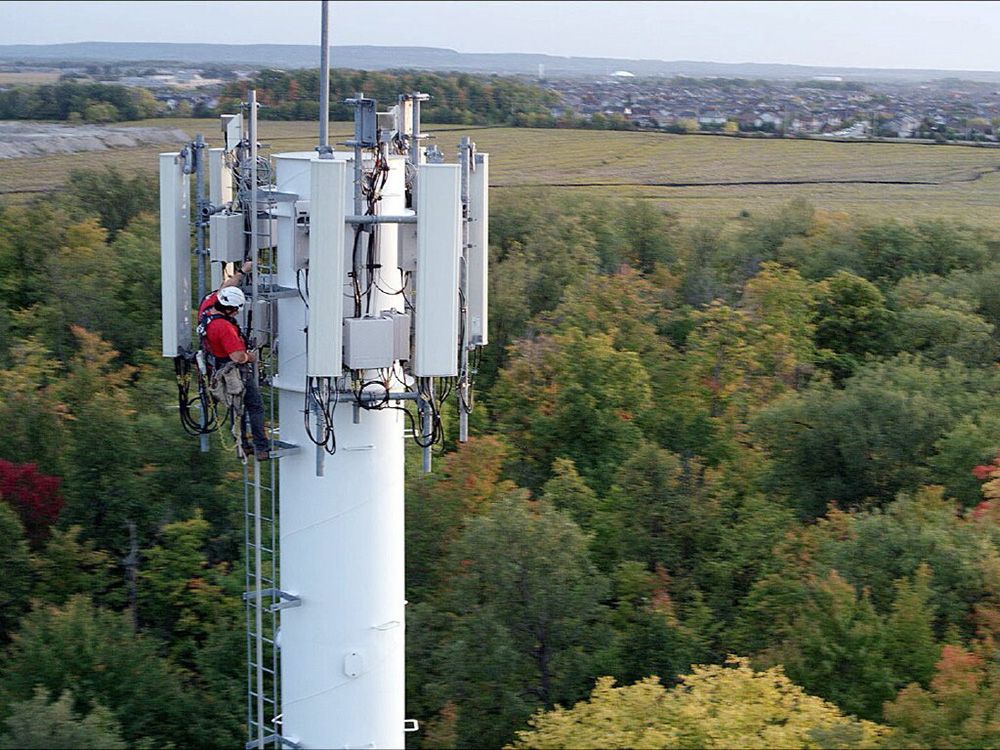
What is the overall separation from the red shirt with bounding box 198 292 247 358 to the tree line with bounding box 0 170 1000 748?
9.30 m

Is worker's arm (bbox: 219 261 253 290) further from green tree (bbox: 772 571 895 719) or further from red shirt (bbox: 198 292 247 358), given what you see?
green tree (bbox: 772 571 895 719)

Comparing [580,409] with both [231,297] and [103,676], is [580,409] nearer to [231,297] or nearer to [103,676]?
[103,676]

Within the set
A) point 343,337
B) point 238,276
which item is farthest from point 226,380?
point 343,337

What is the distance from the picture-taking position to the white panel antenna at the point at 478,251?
16891 mm

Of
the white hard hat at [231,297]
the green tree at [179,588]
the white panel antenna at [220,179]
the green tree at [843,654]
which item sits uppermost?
the white panel antenna at [220,179]

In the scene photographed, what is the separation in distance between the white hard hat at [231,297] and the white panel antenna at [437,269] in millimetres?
1977

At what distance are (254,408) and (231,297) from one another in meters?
1.39

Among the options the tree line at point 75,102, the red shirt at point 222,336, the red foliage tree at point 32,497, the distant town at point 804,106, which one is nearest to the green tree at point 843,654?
the red shirt at point 222,336

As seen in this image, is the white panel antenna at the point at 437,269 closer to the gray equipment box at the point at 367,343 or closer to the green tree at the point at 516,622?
the gray equipment box at the point at 367,343

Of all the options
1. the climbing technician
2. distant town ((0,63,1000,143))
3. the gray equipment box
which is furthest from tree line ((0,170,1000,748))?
distant town ((0,63,1000,143))

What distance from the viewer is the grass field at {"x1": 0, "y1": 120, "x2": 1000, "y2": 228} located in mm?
72438

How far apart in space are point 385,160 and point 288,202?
1163 millimetres

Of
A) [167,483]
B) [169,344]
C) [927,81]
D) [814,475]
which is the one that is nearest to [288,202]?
[169,344]

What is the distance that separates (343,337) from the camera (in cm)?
1520
